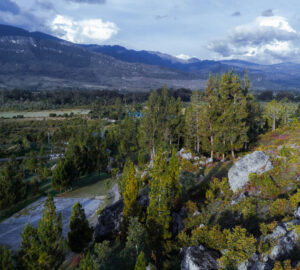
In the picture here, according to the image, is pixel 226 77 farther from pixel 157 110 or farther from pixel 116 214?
pixel 116 214

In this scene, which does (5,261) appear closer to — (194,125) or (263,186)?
(263,186)

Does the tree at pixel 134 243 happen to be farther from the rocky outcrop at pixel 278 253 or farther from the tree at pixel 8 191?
the tree at pixel 8 191

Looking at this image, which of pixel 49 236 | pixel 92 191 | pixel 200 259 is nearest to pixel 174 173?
pixel 200 259

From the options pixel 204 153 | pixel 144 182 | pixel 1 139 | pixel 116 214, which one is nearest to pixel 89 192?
pixel 144 182

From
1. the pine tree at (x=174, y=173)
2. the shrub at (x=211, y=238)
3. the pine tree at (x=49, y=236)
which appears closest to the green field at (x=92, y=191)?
the pine tree at (x=174, y=173)

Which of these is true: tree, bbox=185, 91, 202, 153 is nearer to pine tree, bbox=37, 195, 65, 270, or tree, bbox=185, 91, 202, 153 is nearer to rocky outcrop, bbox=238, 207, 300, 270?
rocky outcrop, bbox=238, 207, 300, 270

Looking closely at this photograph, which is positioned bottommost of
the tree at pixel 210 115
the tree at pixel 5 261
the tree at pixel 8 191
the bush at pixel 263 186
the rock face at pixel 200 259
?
the tree at pixel 8 191

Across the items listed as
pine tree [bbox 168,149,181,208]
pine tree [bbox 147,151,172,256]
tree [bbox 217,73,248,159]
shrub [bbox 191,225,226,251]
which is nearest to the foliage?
shrub [bbox 191,225,226,251]
